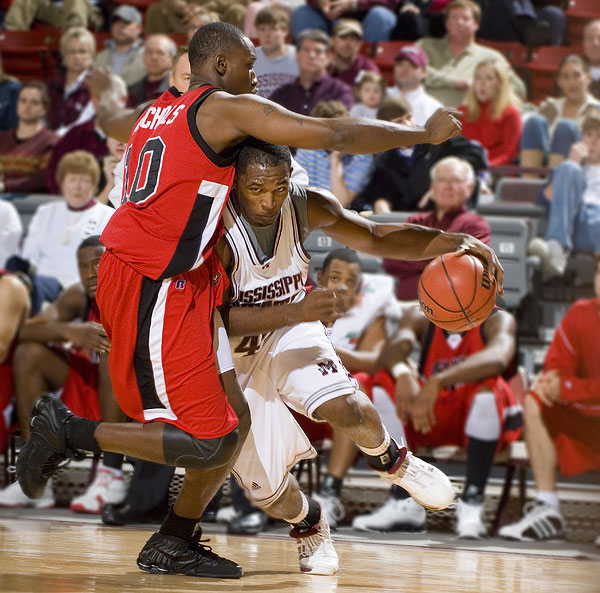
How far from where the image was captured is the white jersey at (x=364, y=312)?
4.74m

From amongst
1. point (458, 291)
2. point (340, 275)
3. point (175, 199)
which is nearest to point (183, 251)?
point (175, 199)

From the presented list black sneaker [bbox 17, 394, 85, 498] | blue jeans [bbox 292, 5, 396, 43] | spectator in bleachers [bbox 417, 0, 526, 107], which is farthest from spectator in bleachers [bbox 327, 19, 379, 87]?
black sneaker [bbox 17, 394, 85, 498]

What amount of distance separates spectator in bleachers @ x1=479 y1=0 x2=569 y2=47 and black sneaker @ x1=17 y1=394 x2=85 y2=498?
20.2 ft

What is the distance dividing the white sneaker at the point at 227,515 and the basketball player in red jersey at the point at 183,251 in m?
1.42

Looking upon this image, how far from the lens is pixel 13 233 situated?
6.04 meters

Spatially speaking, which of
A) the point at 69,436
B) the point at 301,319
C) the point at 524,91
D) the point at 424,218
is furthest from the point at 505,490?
the point at 524,91

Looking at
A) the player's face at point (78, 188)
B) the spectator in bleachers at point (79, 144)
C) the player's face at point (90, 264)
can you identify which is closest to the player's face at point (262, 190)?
the player's face at point (90, 264)

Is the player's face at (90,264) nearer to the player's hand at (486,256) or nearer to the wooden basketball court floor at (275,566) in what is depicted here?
the wooden basketball court floor at (275,566)

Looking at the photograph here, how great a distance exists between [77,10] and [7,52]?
863mm

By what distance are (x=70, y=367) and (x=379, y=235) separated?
2126 mm

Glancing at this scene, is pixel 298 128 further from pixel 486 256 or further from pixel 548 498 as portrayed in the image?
pixel 548 498

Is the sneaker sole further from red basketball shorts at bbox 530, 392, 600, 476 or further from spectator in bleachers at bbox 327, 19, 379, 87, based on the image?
spectator in bleachers at bbox 327, 19, 379, 87

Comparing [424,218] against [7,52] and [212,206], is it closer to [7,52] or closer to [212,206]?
[212,206]

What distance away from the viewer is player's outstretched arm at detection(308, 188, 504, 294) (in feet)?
11.6
